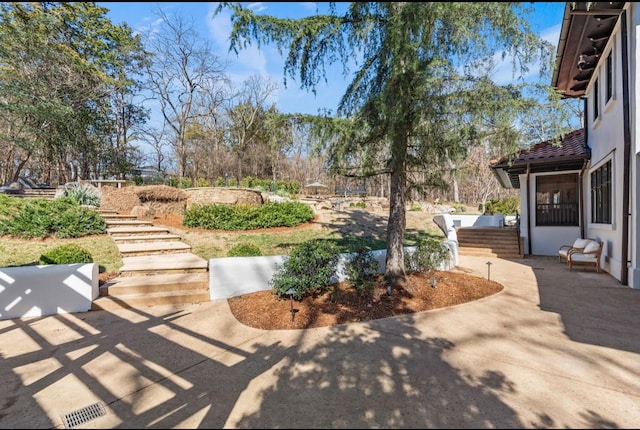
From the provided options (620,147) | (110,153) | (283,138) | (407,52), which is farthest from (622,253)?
(110,153)

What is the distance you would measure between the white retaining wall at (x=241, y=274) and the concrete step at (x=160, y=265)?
1223 millimetres

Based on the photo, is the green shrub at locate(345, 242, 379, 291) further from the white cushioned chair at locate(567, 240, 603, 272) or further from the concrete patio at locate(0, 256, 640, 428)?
the white cushioned chair at locate(567, 240, 603, 272)

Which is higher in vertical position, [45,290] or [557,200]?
[557,200]

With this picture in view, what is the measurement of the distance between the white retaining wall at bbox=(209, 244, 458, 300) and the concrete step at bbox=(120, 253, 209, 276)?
1223 mm

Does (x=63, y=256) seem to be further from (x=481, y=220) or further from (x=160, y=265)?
(x=481, y=220)

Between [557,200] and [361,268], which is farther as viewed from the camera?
[557,200]

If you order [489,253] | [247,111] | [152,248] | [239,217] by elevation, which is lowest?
[489,253]

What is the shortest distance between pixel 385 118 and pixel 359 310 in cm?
289

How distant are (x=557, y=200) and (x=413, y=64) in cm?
1012

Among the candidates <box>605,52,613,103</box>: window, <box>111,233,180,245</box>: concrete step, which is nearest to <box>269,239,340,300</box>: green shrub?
<box>111,233,180,245</box>: concrete step

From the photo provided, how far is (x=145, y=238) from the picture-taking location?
8.27 m

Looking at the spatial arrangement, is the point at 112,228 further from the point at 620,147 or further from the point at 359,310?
the point at 620,147

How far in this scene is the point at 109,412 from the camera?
2.41 metres

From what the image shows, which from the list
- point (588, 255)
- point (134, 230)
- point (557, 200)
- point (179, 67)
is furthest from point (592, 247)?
point (179, 67)
